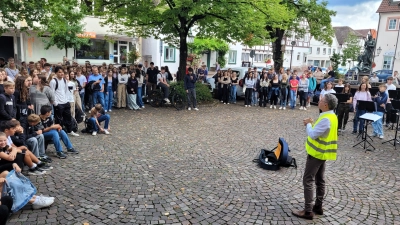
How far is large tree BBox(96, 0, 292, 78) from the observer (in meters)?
13.3

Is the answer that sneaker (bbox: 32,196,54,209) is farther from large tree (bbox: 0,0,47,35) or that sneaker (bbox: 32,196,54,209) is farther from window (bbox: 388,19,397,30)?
window (bbox: 388,19,397,30)

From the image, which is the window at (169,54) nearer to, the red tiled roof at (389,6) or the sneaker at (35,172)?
the red tiled roof at (389,6)

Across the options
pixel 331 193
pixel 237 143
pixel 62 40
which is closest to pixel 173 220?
pixel 331 193

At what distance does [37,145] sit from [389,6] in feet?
154

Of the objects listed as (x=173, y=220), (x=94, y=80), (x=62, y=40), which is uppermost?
(x=62, y=40)

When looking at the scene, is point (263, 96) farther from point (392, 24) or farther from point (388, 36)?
point (392, 24)

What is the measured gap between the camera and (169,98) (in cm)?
1510

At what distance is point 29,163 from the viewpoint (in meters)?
5.99

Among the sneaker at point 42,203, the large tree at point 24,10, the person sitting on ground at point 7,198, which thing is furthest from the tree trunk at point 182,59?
the sneaker at point 42,203

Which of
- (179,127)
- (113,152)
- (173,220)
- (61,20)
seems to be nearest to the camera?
(173,220)

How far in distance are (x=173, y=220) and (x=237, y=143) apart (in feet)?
15.5

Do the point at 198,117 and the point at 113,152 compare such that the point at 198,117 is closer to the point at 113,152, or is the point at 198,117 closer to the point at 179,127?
the point at 179,127

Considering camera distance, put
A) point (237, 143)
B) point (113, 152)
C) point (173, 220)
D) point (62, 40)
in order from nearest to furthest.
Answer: point (173, 220) < point (113, 152) < point (237, 143) < point (62, 40)

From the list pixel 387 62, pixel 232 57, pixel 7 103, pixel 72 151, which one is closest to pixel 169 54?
pixel 232 57
